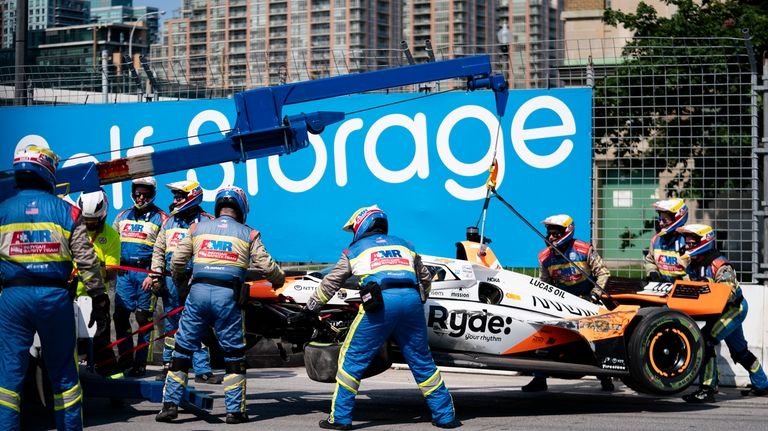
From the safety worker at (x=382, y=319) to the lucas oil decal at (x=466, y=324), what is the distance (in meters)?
0.56

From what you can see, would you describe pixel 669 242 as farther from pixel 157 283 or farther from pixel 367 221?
pixel 157 283

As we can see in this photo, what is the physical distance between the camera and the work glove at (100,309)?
8.57m

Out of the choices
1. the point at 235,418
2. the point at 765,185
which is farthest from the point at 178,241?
the point at 765,185

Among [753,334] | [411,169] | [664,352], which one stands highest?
[411,169]

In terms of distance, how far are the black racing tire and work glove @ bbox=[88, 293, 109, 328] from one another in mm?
4477

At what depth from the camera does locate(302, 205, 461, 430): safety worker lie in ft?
30.8

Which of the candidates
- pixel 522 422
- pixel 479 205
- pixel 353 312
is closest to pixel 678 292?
pixel 522 422

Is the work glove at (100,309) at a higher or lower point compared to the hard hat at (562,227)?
lower

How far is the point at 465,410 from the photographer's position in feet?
34.8

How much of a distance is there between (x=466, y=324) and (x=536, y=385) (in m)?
2.08

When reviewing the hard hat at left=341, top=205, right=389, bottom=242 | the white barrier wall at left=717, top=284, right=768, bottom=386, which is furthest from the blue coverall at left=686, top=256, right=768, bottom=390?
the hard hat at left=341, top=205, right=389, bottom=242

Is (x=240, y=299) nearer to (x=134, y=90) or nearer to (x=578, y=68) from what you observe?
(x=578, y=68)

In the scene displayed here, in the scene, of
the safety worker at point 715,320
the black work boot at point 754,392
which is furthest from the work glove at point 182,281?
the black work boot at point 754,392

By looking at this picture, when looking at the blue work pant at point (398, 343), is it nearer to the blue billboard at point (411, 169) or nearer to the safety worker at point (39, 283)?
the safety worker at point (39, 283)
